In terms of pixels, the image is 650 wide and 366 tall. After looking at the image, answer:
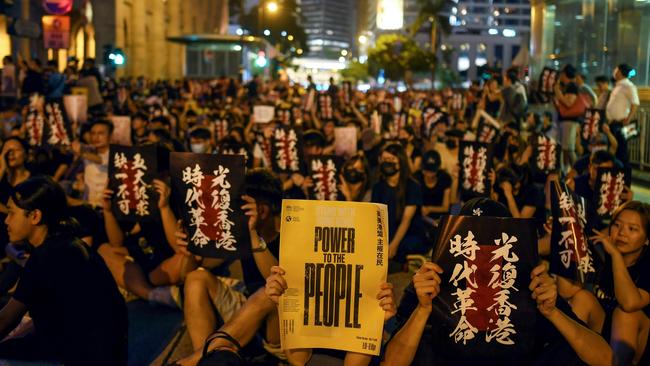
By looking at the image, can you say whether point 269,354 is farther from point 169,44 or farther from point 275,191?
point 169,44

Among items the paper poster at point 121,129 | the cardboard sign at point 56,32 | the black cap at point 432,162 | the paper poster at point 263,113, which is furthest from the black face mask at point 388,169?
the cardboard sign at point 56,32

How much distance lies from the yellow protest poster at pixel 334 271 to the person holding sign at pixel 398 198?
4.79m

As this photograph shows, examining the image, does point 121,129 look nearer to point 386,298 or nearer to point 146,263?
point 146,263

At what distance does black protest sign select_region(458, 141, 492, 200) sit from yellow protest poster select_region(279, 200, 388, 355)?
5316mm

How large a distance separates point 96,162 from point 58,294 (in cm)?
526

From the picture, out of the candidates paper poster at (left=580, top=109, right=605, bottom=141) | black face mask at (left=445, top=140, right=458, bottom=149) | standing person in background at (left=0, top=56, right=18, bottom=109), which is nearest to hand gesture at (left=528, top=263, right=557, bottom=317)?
black face mask at (left=445, top=140, right=458, bottom=149)

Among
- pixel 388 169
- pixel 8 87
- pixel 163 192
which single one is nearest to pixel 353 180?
pixel 388 169

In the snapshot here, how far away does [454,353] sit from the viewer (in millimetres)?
3859

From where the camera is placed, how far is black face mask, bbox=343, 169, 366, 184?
341 inches

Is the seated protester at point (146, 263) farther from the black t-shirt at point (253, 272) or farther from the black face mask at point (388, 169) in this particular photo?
the black face mask at point (388, 169)

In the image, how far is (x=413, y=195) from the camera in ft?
29.2

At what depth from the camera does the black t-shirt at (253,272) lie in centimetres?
551

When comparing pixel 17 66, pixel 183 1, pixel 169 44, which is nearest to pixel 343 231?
pixel 17 66

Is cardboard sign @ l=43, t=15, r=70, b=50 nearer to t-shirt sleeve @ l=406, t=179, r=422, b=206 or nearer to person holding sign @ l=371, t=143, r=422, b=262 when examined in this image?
person holding sign @ l=371, t=143, r=422, b=262
